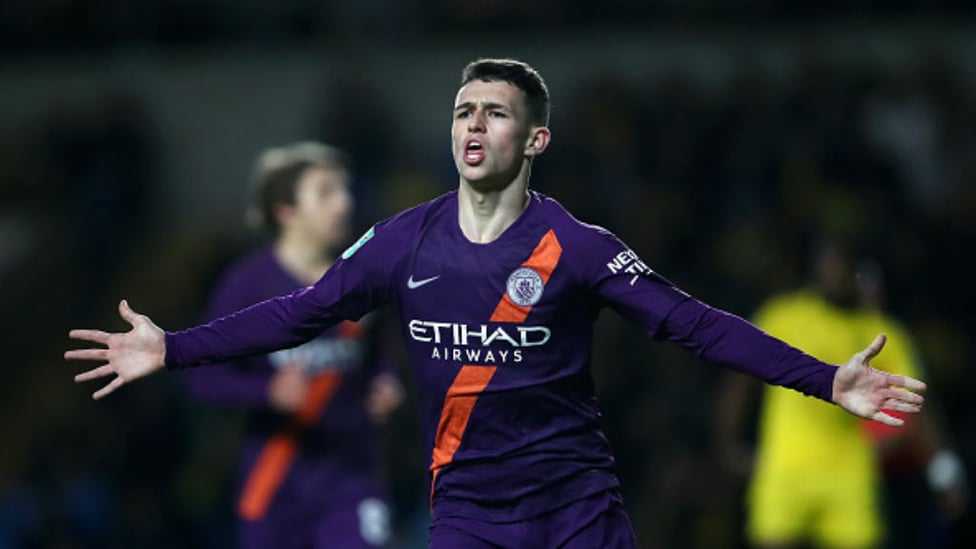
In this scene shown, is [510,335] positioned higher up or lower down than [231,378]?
higher up

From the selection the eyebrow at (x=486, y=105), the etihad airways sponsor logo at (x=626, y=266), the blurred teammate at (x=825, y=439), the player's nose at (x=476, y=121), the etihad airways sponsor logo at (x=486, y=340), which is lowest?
the blurred teammate at (x=825, y=439)

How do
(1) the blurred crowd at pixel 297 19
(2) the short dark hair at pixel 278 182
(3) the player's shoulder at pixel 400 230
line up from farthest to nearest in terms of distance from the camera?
(1) the blurred crowd at pixel 297 19 < (2) the short dark hair at pixel 278 182 < (3) the player's shoulder at pixel 400 230

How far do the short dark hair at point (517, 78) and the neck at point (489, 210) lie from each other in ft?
0.79

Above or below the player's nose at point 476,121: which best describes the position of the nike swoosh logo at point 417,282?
below

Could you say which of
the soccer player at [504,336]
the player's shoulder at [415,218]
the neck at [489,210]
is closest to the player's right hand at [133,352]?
the soccer player at [504,336]

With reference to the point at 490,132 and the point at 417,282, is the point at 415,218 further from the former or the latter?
the point at 490,132

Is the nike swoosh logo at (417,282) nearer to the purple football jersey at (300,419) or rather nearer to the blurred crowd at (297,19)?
the purple football jersey at (300,419)

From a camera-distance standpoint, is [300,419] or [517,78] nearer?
[517,78]

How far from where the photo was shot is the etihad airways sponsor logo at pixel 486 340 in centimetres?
425

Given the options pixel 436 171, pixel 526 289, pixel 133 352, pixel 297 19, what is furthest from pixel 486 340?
pixel 297 19

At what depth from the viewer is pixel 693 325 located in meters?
4.15

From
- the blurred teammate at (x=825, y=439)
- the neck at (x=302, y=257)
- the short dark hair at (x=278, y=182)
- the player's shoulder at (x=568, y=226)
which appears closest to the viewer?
the player's shoulder at (x=568, y=226)

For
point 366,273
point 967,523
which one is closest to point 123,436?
point 967,523

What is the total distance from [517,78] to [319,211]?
2261 millimetres
